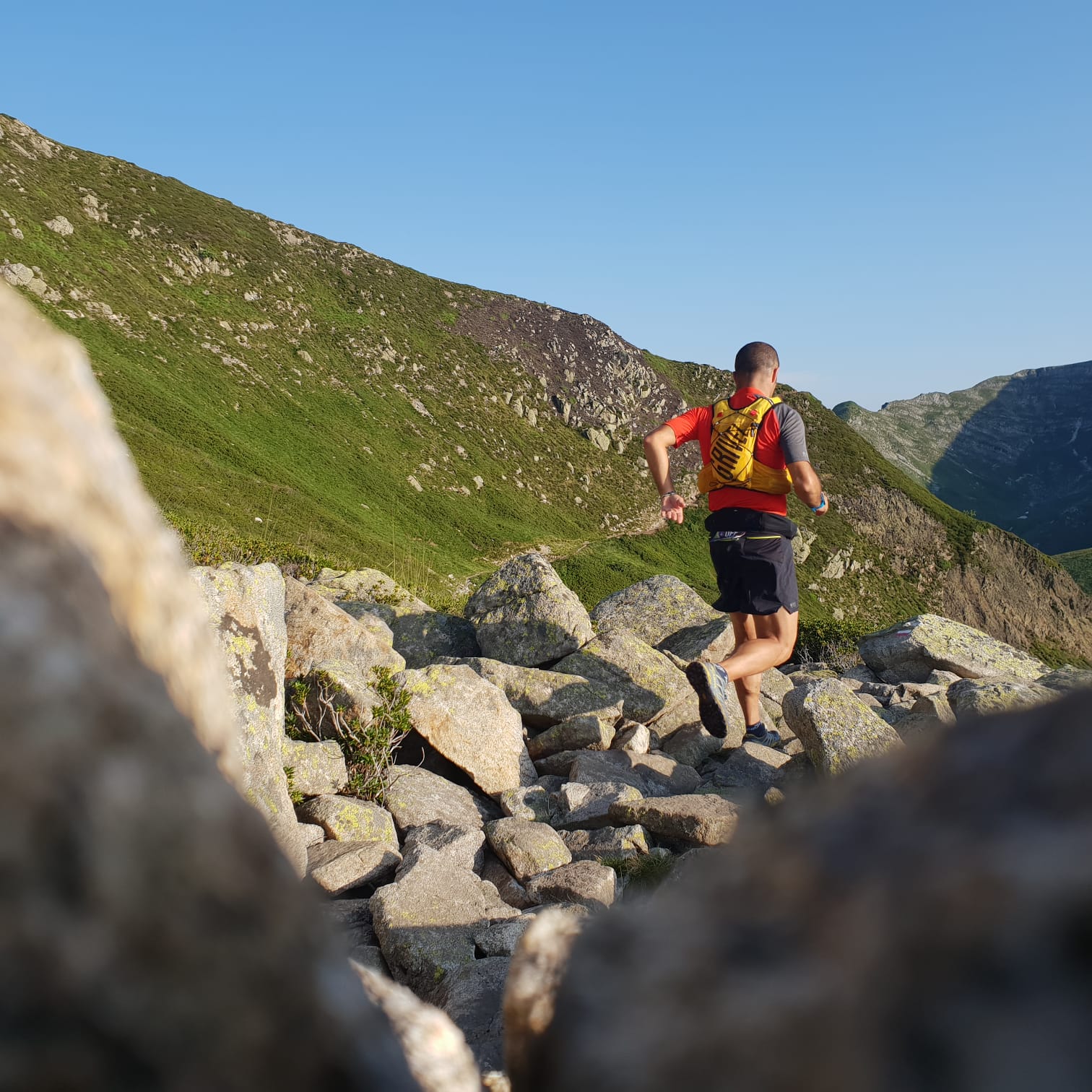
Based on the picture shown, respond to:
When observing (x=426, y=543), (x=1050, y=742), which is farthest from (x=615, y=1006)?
(x=426, y=543)

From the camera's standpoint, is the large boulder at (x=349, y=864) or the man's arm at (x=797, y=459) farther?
the man's arm at (x=797, y=459)

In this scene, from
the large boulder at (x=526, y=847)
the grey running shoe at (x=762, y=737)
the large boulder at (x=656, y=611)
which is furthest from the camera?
the large boulder at (x=656, y=611)

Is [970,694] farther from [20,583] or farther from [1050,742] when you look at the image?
[20,583]

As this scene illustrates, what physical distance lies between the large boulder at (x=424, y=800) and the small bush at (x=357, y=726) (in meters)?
0.12

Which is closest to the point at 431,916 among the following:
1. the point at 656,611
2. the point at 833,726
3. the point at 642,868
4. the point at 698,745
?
the point at 642,868

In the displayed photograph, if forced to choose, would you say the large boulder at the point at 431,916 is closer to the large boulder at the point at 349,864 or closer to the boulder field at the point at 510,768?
the boulder field at the point at 510,768

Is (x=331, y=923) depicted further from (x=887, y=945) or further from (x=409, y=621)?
(x=409, y=621)

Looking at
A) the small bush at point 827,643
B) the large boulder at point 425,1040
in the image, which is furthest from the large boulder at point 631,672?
the small bush at point 827,643

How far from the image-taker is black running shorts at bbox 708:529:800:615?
8750 millimetres

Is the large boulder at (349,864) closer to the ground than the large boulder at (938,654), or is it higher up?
higher up

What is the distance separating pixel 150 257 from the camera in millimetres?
63750

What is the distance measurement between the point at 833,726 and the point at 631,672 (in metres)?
3.46

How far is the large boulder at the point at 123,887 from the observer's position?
81cm

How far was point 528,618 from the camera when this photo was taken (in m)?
11.9
